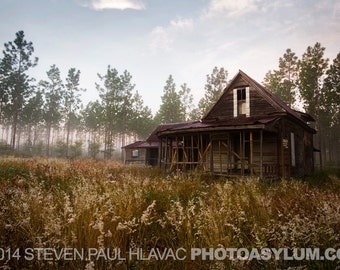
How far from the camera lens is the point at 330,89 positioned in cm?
3156

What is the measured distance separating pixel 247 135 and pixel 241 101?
2.71 m

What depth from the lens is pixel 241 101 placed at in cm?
1675

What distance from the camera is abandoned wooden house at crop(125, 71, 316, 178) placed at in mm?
13828

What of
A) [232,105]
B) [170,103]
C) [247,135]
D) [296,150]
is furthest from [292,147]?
[170,103]

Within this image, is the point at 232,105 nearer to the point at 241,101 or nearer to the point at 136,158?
the point at 241,101

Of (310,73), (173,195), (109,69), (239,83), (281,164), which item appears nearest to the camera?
(173,195)

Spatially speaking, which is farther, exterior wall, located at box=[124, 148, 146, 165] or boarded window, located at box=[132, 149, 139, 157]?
boarded window, located at box=[132, 149, 139, 157]

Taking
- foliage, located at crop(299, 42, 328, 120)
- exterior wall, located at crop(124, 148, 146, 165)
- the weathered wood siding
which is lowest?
exterior wall, located at crop(124, 148, 146, 165)

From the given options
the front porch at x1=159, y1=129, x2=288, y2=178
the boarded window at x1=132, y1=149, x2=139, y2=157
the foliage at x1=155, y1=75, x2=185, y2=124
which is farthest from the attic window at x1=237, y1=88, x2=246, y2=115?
the foliage at x1=155, y1=75, x2=185, y2=124

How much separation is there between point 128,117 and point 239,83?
1373 inches

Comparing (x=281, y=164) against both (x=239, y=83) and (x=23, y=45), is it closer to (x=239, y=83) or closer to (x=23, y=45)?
(x=239, y=83)

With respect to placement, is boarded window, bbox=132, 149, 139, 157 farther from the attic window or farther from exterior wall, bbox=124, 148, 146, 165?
the attic window

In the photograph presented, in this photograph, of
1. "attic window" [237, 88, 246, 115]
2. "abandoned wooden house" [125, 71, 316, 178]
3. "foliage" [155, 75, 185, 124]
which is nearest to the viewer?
"abandoned wooden house" [125, 71, 316, 178]

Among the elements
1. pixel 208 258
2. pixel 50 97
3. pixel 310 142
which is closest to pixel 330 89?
pixel 310 142
